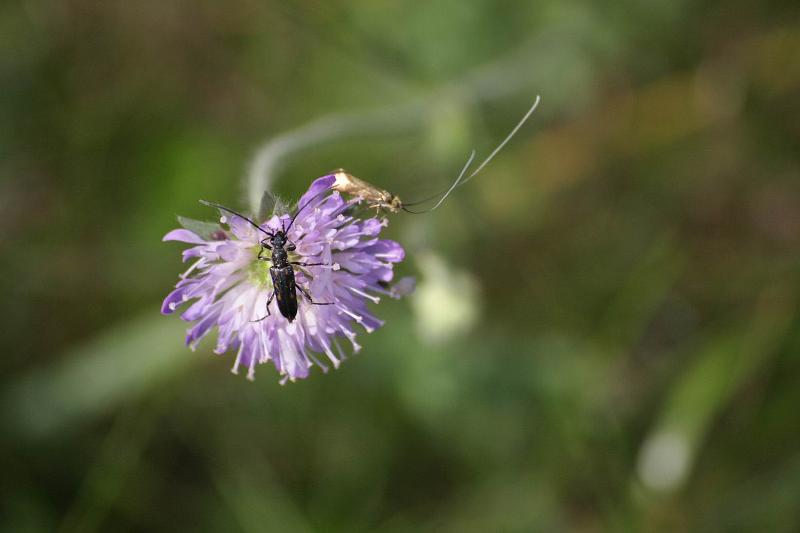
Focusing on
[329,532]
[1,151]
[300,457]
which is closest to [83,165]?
[1,151]

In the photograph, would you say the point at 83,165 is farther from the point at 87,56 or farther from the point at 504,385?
the point at 504,385

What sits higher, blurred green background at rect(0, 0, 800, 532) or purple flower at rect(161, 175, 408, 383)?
blurred green background at rect(0, 0, 800, 532)

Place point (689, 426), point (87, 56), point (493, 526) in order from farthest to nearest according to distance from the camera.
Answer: point (87, 56) → point (493, 526) → point (689, 426)

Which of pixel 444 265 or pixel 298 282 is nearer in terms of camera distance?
pixel 298 282

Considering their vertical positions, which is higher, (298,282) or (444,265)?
(444,265)
